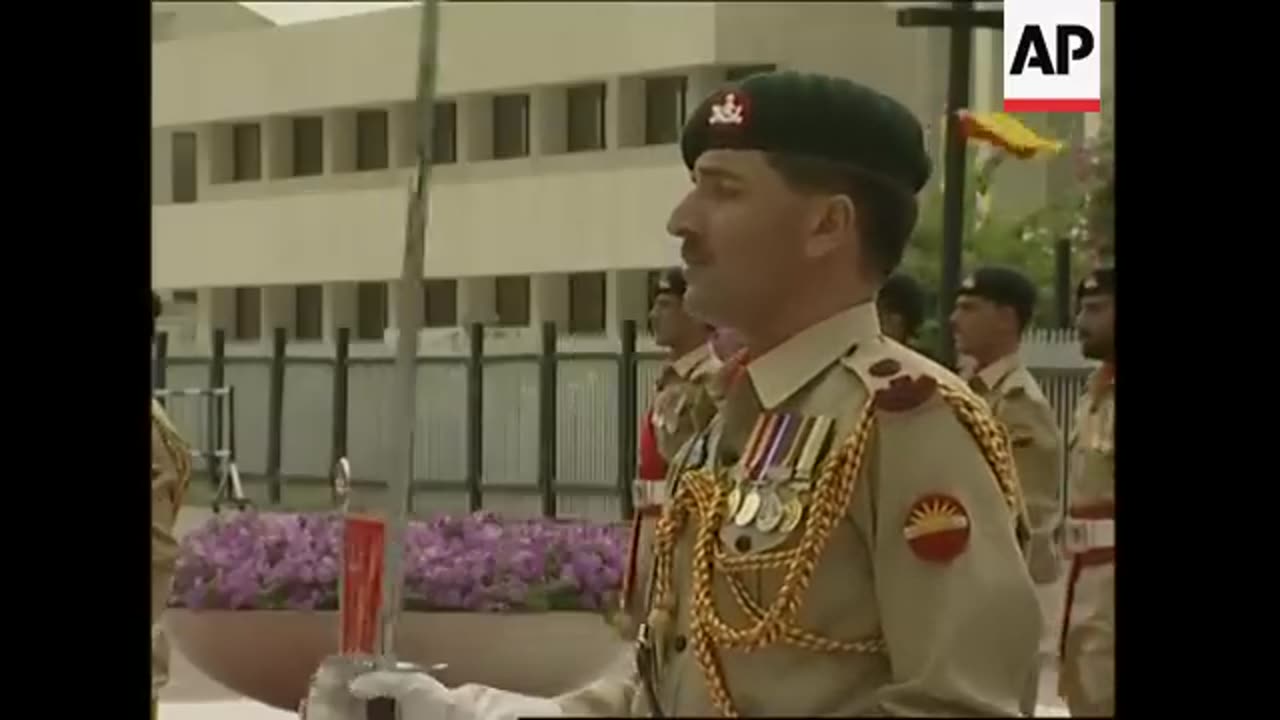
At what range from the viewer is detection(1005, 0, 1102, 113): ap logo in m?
1.46

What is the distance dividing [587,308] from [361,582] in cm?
31

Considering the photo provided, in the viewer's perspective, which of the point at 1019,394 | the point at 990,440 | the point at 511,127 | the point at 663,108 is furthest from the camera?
the point at 511,127

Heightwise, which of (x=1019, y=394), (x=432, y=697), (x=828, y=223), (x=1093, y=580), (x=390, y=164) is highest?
(x=390, y=164)

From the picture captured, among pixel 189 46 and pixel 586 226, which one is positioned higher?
pixel 189 46

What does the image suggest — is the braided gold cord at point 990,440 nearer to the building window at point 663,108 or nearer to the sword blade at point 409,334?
the building window at point 663,108

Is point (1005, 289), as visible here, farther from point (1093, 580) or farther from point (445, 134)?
point (445, 134)

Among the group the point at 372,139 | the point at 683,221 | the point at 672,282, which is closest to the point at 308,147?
the point at 372,139

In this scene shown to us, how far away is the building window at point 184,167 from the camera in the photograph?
196 cm

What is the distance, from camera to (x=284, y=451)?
2277 mm

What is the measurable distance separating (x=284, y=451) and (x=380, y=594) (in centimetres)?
37

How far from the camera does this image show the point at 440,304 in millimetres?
2148

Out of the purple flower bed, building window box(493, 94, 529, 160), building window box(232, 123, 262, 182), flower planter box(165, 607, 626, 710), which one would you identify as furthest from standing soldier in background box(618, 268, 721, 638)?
building window box(232, 123, 262, 182)
